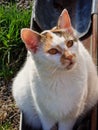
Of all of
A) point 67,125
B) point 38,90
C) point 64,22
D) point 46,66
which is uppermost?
point 64,22

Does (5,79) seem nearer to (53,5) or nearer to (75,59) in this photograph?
(53,5)

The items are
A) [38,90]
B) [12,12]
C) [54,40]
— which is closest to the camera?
[54,40]

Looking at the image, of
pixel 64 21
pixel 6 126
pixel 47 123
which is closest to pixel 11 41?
pixel 6 126

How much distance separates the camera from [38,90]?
236cm

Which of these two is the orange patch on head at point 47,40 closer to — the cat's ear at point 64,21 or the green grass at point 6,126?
the cat's ear at point 64,21

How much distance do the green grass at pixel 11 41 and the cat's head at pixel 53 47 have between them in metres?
0.94

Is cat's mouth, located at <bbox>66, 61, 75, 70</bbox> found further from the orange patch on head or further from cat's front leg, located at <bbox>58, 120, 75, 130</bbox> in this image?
cat's front leg, located at <bbox>58, 120, 75, 130</bbox>

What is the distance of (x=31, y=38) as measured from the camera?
2.19m

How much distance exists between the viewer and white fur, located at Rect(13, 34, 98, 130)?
224cm

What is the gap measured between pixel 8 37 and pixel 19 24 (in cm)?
14

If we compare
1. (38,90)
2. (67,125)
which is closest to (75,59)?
(38,90)

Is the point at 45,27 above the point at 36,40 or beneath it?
beneath

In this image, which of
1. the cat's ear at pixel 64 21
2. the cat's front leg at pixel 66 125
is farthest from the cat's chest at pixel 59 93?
the cat's ear at pixel 64 21

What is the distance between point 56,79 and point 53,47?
8.5 inches
